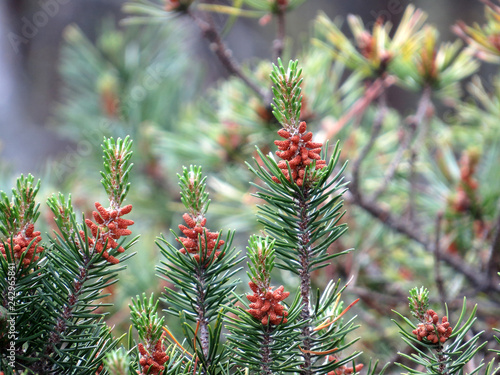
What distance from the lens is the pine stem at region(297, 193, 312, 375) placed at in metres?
0.26

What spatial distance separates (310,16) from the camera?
208 centimetres

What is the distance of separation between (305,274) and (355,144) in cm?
50

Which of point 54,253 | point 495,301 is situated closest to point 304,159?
point 54,253

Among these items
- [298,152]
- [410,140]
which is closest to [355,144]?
[410,140]

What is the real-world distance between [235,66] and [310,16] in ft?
5.60

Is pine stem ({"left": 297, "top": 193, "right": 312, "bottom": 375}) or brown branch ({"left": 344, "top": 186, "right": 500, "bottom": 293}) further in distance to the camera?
brown branch ({"left": 344, "top": 186, "right": 500, "bottom": 293})

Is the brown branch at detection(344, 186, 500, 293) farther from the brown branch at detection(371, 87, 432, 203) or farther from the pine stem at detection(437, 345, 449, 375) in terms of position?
the pine stem at detection(437, 345, 449, 375)

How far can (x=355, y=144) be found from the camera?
0.73m

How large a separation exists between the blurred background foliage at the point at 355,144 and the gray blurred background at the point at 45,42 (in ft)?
3.12

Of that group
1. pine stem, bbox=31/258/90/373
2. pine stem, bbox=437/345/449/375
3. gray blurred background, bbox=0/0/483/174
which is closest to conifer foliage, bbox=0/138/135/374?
pine stem, bbox=31/258/90/373

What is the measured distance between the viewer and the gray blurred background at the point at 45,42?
1.94 meters

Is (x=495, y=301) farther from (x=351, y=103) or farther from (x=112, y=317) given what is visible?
(x=112, y=317)

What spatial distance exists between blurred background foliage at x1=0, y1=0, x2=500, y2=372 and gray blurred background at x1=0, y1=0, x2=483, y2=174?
0.95m

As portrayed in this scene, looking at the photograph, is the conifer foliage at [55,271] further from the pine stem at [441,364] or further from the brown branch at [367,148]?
the brown branch at [367,148]
